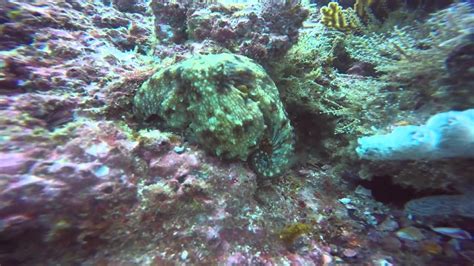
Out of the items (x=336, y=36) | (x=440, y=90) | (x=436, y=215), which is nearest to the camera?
(x=440, y=90)

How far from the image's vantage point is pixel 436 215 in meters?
2.61

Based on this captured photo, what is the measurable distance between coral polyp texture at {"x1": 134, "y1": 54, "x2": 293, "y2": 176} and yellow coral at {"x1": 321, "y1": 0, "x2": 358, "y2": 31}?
90.6 inches

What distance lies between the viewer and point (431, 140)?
2.22 metres

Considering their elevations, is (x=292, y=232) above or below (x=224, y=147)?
below

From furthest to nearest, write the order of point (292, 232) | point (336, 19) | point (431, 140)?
point (336, 19) → point (292, 232) → point (431, 140)

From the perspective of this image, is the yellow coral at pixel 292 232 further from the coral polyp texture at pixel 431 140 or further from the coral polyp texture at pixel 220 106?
the coral polyp texture at pixel 431 140

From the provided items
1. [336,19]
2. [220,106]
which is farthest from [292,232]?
[336,19]

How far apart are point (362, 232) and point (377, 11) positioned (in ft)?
12.6

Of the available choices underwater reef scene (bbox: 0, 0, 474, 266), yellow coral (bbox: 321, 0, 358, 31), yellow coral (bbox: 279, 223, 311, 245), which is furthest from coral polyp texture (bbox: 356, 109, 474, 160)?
yellow coral (bbox: 321, 0, 358, 31)

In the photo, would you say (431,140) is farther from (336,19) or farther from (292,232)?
(336,19)

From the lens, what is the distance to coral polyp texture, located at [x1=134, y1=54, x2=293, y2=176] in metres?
2.60

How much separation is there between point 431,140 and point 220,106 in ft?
5.86

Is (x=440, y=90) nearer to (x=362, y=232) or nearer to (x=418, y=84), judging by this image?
(x=418, y=84)

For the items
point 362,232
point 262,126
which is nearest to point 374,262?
point 362,232
